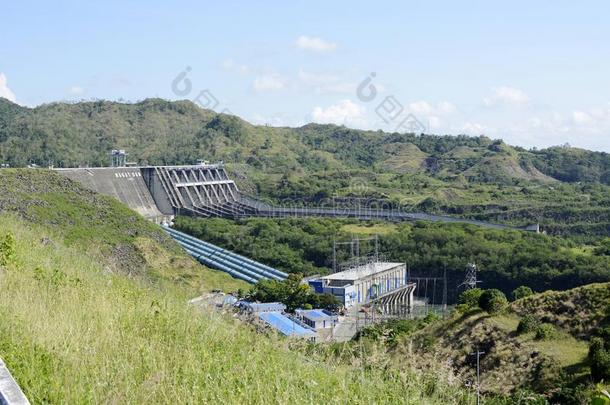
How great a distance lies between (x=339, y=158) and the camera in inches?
4186

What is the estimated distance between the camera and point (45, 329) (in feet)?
16.3

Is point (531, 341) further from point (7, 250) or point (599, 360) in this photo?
point (7, 250)

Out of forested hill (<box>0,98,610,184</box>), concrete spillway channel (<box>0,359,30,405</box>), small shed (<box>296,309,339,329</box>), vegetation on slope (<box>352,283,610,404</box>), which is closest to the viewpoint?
concrete spillway channel (<box>0,359,30,405</box>)

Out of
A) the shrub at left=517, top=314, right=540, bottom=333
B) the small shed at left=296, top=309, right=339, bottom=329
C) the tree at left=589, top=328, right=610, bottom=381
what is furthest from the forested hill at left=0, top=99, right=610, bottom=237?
the tree at left=589, top=328, right=610, bottom=381

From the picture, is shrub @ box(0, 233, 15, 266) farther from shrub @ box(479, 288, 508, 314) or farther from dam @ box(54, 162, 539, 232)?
dam @ box(54, 162, 539, 232)

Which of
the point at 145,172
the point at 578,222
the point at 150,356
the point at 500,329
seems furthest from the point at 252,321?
the point at 578,222

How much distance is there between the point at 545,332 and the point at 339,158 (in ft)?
297

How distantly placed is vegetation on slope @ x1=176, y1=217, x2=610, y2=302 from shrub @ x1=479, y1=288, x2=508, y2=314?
22562 millimetres

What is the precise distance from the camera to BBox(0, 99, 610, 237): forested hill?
66.6 meters

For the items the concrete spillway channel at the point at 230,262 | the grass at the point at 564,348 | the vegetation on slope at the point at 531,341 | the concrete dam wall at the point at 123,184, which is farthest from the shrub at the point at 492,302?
the concrete dam wall at the point at 123,184

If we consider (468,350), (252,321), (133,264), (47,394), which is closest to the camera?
(47,394)

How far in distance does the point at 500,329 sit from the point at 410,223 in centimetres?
3882

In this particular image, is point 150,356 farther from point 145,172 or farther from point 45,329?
point 145,172

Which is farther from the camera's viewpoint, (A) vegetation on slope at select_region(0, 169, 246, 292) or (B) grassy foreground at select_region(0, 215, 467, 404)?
(A) vegetation on slope at select_region(0, 169, 246, 292)
